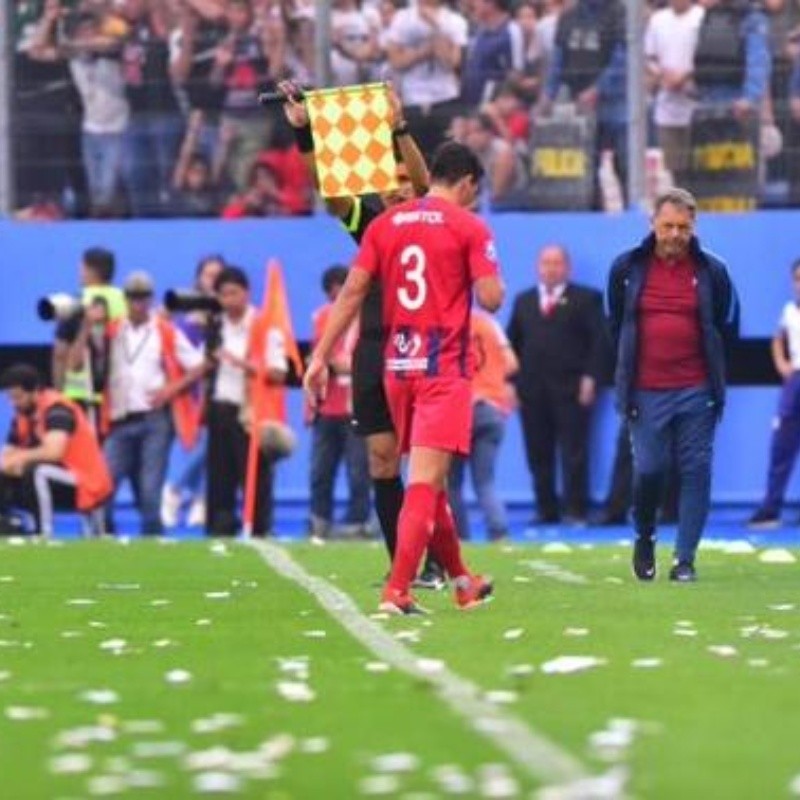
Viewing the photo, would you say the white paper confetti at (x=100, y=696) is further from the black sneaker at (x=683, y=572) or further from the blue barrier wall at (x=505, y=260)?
the blue barrier wall at (x=505, y=260)

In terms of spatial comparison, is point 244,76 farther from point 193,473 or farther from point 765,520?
point 765,520

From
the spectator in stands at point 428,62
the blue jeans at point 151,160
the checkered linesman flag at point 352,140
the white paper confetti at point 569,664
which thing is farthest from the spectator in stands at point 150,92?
the white paper confetti at point 569,664

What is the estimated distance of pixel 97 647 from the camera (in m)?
12.2

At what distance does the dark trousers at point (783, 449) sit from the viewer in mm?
25578

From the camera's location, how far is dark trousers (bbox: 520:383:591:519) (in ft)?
85.4

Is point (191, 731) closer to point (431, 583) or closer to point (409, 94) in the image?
point (431, 583)

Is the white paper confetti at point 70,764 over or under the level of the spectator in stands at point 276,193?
under

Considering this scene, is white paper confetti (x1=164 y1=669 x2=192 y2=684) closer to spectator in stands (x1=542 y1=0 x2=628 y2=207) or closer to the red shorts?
the red shorts

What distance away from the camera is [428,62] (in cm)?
2567

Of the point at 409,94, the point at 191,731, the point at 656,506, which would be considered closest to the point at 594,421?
the point at 409,94

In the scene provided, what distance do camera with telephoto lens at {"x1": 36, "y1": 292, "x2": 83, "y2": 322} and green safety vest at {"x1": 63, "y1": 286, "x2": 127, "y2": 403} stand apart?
102 millimetres

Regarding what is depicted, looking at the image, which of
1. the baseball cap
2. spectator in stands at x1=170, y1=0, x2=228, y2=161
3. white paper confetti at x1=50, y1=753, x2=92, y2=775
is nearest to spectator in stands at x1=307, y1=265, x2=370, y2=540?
the baseball cap

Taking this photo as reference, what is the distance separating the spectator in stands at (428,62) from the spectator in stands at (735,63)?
188 centimetres

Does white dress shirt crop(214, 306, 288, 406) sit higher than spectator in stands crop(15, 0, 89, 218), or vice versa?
spectator in stands crop(15, 0, 89, 218)
